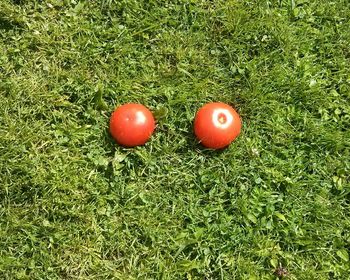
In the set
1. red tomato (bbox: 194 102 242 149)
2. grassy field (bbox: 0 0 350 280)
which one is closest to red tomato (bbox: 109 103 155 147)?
grassy field (bbox: 0 0 350 280)

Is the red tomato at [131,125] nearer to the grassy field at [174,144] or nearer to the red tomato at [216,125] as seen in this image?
the grassy field at [174,144]

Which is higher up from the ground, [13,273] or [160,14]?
[160,14]

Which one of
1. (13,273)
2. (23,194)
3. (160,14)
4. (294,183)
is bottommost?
(13,273)

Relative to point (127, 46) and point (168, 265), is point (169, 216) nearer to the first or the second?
point (168, 265)

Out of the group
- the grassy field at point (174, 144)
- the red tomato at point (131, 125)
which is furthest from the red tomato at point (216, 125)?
the red tomato at point (131, 125)

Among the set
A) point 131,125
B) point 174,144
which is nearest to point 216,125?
point 174,144

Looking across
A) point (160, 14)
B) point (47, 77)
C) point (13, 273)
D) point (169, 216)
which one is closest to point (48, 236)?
point (13, 273)
